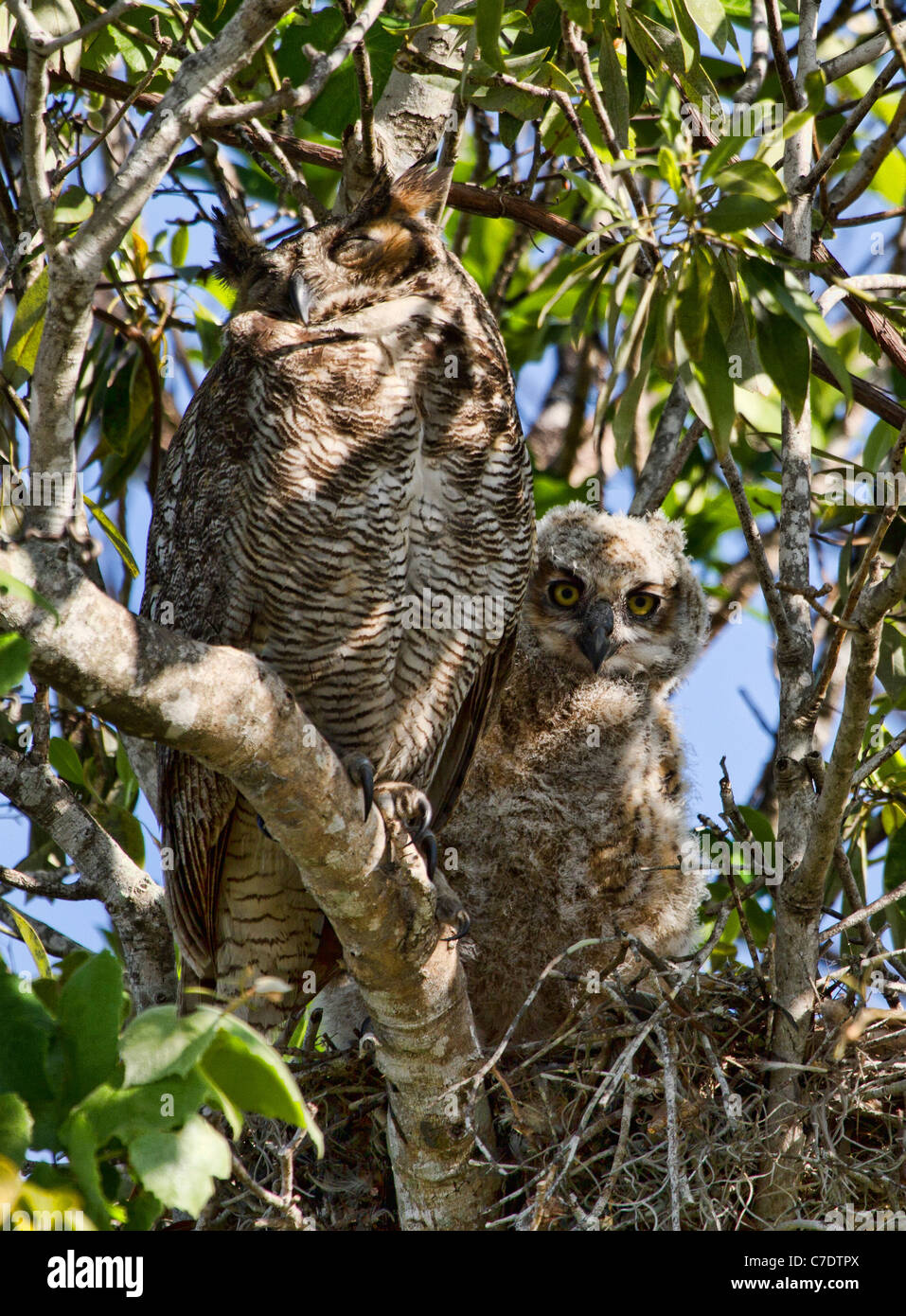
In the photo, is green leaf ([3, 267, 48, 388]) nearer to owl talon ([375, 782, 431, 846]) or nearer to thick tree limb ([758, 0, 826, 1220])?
owl talon ([375, 782, 431, 846])

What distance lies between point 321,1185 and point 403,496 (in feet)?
4.82

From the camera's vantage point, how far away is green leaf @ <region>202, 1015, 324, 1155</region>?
1278mm

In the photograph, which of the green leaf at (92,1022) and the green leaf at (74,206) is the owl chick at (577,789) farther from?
the green leaf at (92,1022)

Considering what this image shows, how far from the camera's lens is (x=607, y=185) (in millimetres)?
2160

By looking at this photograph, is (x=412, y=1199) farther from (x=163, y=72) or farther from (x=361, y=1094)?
(x=163, y=72)

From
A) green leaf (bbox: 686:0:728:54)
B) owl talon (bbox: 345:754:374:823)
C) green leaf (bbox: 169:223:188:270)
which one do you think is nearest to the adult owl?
owl talon (bbox: 345:754:374:823)

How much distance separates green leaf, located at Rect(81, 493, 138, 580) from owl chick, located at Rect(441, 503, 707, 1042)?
1011 millimetres

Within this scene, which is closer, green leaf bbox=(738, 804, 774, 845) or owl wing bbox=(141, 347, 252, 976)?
owl wing bbox=(141, 347, 252, 976)

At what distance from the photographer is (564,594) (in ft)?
11.5

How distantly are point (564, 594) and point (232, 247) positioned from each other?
1.23m

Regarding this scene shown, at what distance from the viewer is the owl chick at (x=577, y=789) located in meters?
3.11
